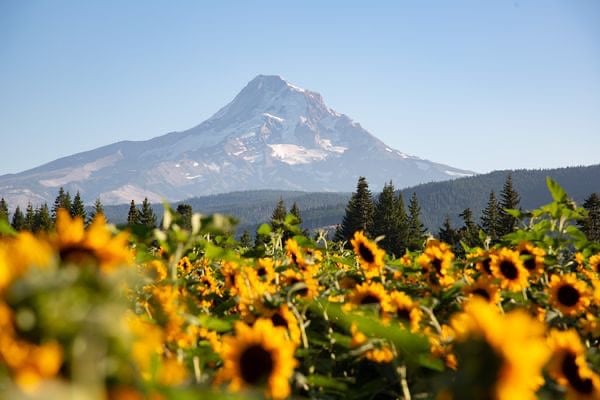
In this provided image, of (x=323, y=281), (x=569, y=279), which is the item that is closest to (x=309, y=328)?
(x=323, y=281)

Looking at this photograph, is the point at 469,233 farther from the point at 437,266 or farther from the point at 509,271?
the point at 509,271

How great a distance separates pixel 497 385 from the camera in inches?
41.6

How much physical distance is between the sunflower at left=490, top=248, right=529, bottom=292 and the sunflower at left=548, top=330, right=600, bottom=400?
1.76 m

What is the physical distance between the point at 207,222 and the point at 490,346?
135 centimetres

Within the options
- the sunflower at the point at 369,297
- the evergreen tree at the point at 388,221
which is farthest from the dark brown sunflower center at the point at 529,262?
the evergreen tree at the point at 388,221

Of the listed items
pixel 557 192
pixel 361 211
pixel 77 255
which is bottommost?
pixel 361 211

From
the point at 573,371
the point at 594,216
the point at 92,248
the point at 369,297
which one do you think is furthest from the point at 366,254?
the point at 594,216

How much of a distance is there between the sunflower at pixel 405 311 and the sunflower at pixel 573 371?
34.4 inches

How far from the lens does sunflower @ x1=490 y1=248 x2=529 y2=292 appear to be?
4.00 m

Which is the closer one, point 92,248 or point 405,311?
point 92,248

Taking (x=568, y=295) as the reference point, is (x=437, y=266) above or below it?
above

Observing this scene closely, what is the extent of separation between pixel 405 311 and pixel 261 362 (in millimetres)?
1535

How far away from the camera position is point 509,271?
13.3 feet

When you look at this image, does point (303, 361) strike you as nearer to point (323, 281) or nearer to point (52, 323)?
point (323, 281)
